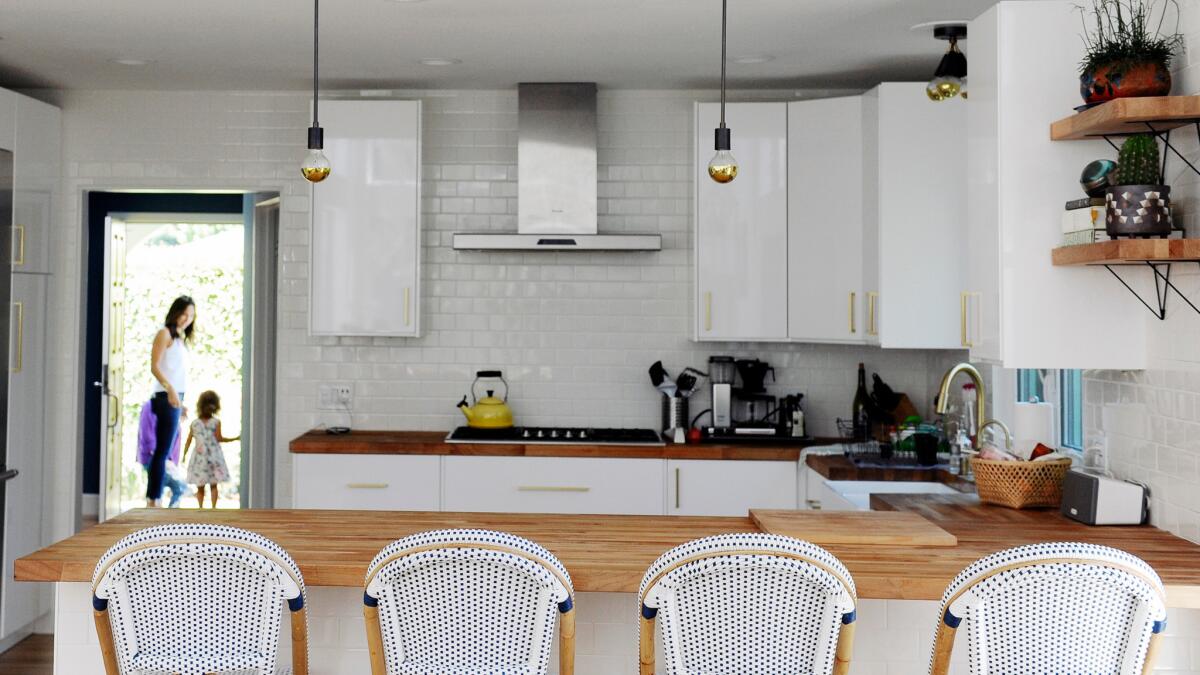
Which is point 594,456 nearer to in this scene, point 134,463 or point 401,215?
point 401,215

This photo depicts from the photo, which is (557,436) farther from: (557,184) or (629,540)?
(629,540)

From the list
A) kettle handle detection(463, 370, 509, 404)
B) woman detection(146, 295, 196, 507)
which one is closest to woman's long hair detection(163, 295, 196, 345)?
woman detection(146, 295, 196, 507)

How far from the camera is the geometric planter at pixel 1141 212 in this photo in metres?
2.76

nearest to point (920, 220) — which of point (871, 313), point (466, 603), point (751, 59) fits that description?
point (871, 313)

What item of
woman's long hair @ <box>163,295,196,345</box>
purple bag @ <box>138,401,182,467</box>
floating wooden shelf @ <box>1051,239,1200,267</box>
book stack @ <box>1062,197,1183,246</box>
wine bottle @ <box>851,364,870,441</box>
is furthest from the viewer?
purple bag @ <box>138,401,182,467</box>

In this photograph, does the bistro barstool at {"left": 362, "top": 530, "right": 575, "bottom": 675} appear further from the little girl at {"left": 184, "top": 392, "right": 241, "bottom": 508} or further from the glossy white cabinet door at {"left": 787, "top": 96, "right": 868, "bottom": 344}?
the little girl at {"left": 184, "top": 392, "right": 241, "bottom": 508}

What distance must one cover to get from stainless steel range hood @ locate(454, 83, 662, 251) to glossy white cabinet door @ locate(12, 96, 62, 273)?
1.94 meters

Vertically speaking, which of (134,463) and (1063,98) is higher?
(1063,98)

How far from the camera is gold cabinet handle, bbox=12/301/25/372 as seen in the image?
15.8 feet

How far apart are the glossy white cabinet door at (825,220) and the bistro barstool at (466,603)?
Result: 114 inches

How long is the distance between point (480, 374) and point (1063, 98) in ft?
9.95

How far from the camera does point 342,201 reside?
197 inches

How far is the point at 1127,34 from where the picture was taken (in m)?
2.88

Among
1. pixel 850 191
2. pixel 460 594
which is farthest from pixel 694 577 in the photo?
pixel 850 191
